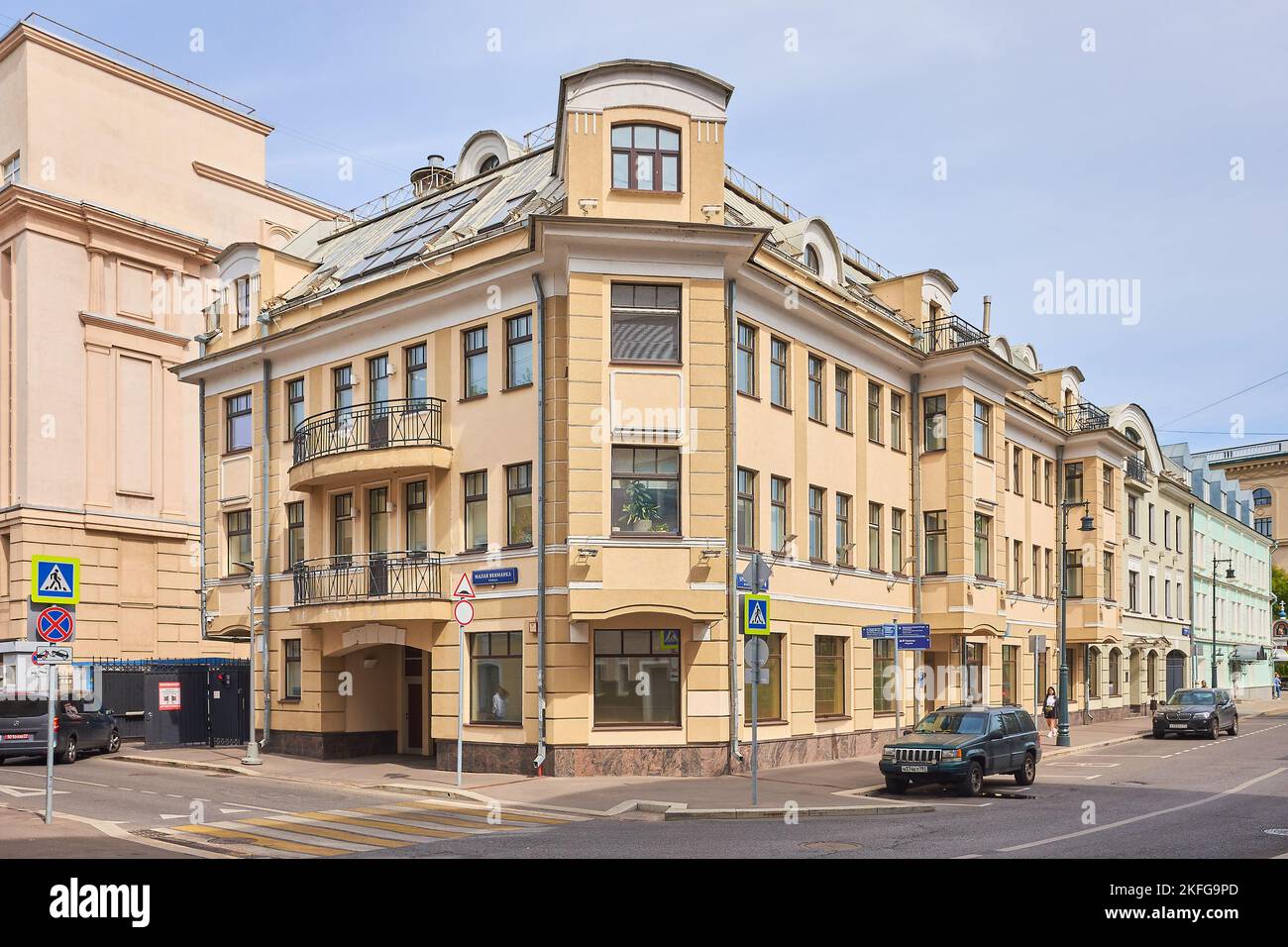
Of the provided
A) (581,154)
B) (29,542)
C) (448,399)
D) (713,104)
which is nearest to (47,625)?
(448,399)

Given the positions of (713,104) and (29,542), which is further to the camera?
(29,542)

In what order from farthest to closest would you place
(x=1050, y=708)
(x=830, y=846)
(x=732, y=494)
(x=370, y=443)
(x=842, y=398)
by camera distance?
(x=1050, y=708)
(x=842, y=398)
(x=370, y=443)
(x=732, y=494)
(x=830, y=846)

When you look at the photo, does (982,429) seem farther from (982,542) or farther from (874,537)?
(874,537)

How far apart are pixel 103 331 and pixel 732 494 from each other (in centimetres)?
2732

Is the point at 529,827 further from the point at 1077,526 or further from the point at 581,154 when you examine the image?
the point at 1077,526

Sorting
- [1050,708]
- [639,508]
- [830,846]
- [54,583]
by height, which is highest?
[639,508]

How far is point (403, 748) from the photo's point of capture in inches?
1173

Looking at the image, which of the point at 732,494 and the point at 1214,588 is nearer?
the point at 732,494

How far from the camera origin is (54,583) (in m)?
16.8

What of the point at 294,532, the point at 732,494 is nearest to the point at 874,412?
the point at 732,494

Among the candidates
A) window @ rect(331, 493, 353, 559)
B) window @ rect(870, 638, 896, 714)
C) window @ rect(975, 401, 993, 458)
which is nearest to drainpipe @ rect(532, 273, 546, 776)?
window @ rect(331, 493, 353, 559)

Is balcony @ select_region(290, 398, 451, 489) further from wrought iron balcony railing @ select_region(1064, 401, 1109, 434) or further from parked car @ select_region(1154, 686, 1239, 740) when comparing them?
wrought iron balcony railing @ select_region(1064, 401, 1109, 434)

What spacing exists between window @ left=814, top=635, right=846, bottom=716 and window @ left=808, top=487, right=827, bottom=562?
6.53ft
